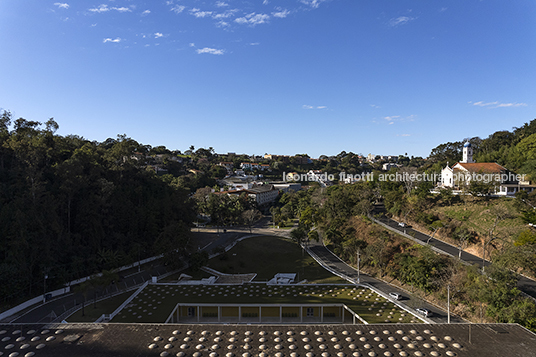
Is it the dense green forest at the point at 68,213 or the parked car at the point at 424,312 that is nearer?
the parked car at the point at 424,312

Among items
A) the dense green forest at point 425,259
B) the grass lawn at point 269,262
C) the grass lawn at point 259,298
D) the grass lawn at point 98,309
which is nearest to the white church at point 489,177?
the dense green forest at point 425,259

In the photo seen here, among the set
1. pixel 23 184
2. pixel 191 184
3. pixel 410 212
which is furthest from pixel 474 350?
pixel 191 184

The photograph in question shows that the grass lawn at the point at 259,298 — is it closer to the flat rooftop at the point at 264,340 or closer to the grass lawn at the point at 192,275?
the grass lawn at the point at 192,275

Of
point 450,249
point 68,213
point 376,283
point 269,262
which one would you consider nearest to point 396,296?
point 376,283

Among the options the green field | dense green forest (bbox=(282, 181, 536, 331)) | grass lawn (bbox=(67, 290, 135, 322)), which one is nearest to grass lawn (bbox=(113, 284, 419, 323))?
the green field

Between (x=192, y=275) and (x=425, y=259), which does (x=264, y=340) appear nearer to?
(x=425, y=259)

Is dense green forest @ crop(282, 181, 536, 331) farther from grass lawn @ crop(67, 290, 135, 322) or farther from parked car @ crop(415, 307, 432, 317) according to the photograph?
grass lawn @ crop(67, 290, 135, 322)

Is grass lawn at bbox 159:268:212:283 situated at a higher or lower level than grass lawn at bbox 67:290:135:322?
lower
